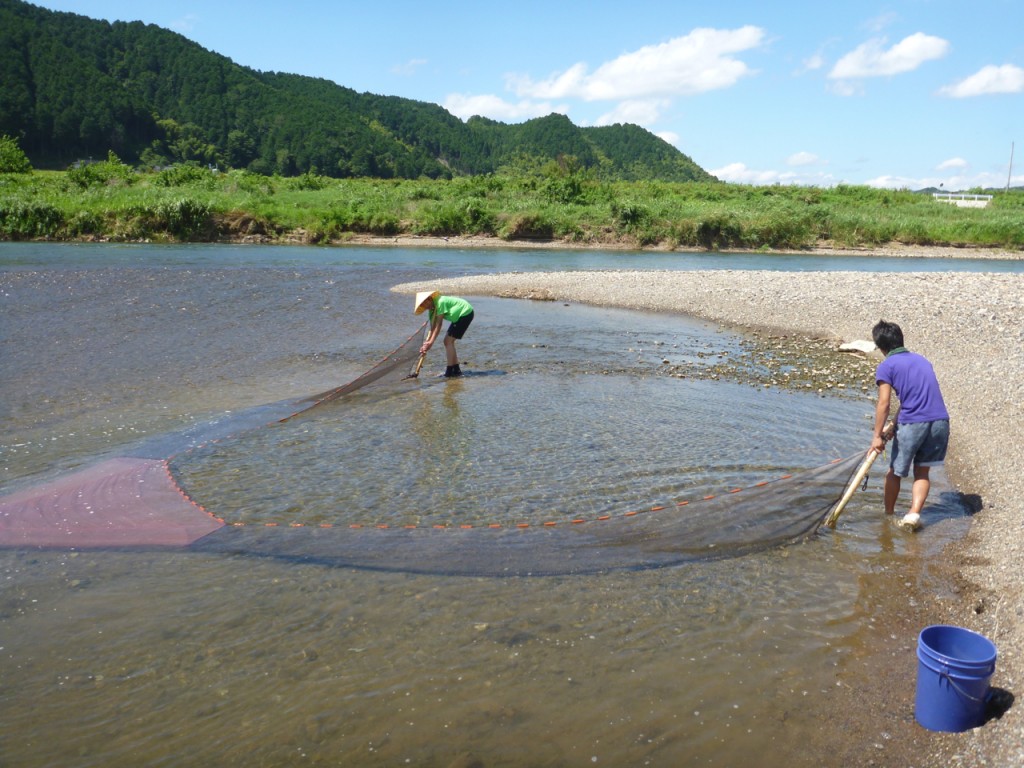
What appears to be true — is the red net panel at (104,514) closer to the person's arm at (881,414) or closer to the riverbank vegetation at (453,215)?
the person's arm at (881,414)

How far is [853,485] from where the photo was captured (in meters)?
6.33

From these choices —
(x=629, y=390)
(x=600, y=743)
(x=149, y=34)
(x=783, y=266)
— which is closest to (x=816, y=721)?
(x=600, y=743)

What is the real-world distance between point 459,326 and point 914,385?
23.8ft

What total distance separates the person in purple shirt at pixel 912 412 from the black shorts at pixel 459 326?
6783 mm

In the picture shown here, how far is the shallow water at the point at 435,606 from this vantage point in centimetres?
403

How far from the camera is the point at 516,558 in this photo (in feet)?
19.6

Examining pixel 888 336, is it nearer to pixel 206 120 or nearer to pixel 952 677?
pixel 952 677

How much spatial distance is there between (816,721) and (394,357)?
9.32 metres

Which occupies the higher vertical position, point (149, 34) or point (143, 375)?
point (149, 34)

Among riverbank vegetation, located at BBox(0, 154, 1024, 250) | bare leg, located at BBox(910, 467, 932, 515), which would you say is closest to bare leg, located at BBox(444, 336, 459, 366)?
bare leg, located at BBox(910, 467, 932, 515)

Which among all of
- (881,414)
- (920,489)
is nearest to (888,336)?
(881,414)

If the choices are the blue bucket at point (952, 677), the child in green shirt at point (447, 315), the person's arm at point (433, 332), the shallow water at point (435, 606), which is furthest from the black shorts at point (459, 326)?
the blue bucket at point (952, 677)

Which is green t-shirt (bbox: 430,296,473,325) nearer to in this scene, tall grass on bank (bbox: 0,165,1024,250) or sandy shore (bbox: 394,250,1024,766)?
sandy shore (bbox: 394,250,1024,766)

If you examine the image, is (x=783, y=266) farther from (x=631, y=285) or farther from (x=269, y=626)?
(x=269, y=626)
